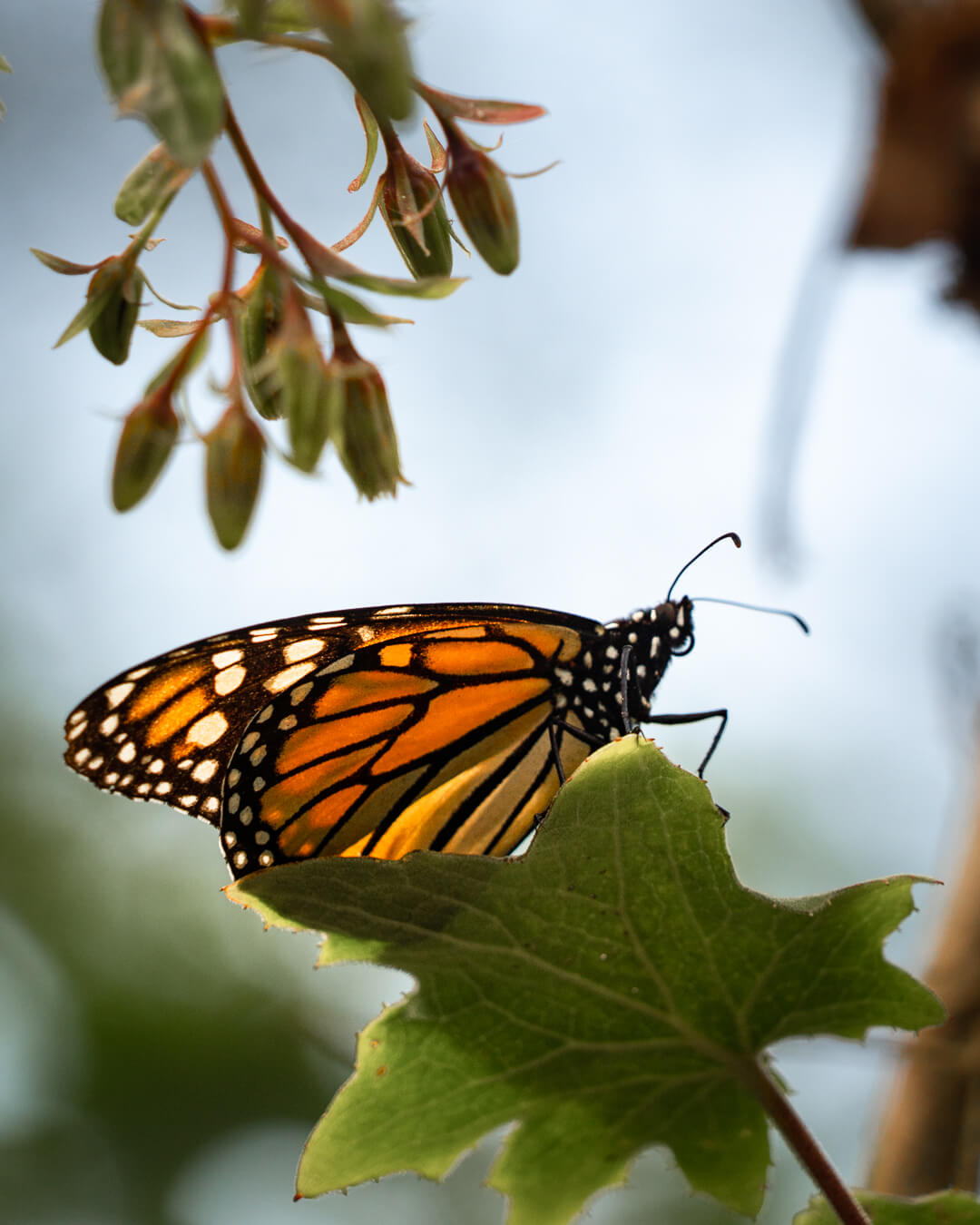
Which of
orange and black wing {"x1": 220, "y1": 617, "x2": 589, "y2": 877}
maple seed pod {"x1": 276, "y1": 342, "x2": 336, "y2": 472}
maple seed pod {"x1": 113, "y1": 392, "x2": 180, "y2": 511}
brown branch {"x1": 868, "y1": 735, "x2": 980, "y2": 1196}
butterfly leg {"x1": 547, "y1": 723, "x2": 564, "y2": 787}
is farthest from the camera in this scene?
orange and black wing {"x1": 220, "y1": 617, "x2": 589, "y2": 877}

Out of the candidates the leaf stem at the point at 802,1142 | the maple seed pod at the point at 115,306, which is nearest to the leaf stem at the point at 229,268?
the maple seed pod at the point at 115,306

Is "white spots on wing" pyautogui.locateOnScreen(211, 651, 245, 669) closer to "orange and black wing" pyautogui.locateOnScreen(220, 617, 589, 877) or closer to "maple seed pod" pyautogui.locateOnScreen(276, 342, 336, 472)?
"orange and black wing" pyautogui.locateOnScreen(220, 617, 589, 877)

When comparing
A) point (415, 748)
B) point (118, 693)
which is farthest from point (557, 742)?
point (118, 693)

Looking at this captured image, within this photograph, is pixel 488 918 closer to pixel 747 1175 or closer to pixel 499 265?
pixel 747 1175

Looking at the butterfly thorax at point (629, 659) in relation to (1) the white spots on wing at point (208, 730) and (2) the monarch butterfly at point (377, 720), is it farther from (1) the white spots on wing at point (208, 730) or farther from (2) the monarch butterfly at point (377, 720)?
(1) the white spots on wing at point (208, 730)

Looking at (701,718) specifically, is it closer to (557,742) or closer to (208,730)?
(557,742)


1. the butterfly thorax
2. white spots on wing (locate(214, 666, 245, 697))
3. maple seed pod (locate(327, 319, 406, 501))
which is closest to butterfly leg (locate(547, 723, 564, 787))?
the butterfly thorax

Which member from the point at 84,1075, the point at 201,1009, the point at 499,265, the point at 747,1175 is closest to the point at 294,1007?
the point at 201,1009
